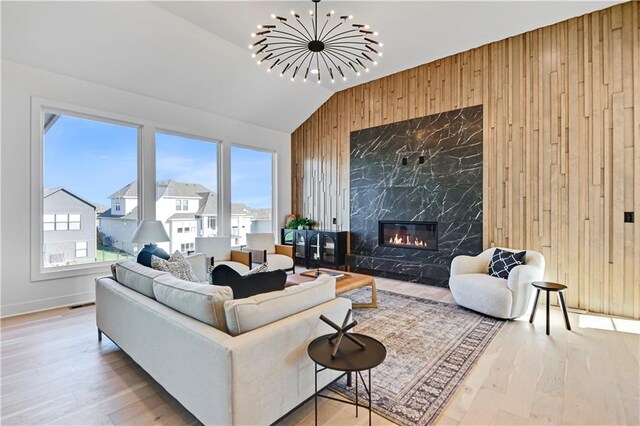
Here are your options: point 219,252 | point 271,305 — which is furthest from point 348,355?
point 219,252

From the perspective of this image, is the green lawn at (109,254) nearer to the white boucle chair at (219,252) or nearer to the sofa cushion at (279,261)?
the white boucle chair at (219,252)

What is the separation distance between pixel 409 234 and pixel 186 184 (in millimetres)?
4206

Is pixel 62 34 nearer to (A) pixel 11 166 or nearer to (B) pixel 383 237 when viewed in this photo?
(A) pixel 11 166

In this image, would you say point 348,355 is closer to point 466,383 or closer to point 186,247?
point 466,383

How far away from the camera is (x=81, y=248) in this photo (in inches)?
170

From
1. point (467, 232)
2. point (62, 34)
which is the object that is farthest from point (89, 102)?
point (467, 232)

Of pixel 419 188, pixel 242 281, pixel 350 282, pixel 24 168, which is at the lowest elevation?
pixel 350 282

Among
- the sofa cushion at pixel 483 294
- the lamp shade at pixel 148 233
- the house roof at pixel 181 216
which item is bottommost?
the sofa cushion at pixel 483 294

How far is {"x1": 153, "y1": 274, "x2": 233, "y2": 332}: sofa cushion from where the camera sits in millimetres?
1691

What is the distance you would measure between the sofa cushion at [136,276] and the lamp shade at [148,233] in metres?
1.09

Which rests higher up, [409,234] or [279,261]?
[409,234]

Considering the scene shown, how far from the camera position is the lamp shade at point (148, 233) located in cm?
381

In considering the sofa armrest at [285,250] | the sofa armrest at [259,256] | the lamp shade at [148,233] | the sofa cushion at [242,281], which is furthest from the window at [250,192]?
the sofa cushion at [242,281]

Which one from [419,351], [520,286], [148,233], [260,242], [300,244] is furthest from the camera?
[300,244]
